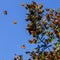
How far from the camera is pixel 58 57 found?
16.0m

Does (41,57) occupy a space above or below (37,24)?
below

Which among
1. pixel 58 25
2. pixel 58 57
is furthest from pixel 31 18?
pixel 58 57

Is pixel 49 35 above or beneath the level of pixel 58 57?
above

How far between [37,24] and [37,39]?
900 mm

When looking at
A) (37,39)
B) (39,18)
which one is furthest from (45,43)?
(39,18)

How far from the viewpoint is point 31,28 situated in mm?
16562

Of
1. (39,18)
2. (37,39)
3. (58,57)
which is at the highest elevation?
(39,18)

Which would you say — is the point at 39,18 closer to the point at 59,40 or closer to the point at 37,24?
the point at 37,24

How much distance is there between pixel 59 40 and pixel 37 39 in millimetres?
1236

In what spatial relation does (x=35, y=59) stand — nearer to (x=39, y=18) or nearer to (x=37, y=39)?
(x=37, y=39)

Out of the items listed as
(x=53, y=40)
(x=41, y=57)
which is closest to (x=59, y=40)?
(x=53, y=40)

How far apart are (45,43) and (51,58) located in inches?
38.7

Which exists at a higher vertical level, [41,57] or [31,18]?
[31,18]

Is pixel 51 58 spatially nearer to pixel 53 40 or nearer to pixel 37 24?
pixel 53 40
